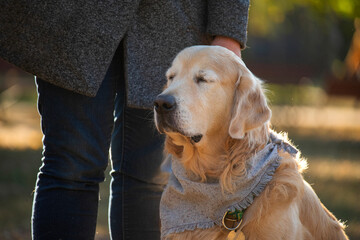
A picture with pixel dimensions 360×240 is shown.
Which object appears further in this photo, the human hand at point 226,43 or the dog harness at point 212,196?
the human hand at point 226,43

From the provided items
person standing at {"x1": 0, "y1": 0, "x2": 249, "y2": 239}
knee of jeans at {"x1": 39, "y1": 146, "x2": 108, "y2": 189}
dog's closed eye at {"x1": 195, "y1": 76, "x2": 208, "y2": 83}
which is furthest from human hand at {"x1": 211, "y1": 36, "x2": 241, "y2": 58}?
knee of jeans at {"x1": 39, "y1": 146, "x2": 108, "y2": 189}

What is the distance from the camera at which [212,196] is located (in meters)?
3.01

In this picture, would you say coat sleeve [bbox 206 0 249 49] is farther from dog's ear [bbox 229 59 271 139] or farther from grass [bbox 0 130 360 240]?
grass [bbox 0 130 360 240]

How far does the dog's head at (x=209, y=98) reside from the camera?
2.99m

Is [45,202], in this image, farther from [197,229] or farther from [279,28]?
[279,28]

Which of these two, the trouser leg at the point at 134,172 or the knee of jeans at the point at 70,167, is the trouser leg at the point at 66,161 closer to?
the knee of jeans at the point at 70,167

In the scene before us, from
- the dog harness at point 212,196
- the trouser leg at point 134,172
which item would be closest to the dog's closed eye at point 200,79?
the trouser leg at point 134,172

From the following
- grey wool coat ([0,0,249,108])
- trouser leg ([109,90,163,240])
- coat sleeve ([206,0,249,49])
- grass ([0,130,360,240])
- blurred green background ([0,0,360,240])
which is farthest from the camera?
blurred green background ([0,0,360,240])

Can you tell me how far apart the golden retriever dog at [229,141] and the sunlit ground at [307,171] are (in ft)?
5.81

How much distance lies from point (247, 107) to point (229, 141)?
0.21 m

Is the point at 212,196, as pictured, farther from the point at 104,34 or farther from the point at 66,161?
the point at 104,34

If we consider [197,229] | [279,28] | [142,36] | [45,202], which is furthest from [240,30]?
[279,28]

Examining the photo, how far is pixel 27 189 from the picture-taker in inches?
256

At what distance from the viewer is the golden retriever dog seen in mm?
2900
